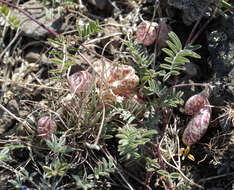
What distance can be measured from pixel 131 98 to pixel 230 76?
0.74m

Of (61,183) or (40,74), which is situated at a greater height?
(40,74)

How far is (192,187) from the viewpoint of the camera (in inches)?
75.8

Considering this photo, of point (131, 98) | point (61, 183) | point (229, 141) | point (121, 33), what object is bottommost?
point (61, 183)

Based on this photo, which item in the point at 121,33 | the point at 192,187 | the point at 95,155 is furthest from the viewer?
the point at 121,33

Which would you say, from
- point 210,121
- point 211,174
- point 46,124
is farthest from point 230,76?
point 46,124

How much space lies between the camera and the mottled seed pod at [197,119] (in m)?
1.98

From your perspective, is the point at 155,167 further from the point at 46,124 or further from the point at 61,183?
the point at 46,124

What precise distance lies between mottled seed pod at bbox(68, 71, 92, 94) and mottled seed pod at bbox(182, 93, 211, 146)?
0.74 meters

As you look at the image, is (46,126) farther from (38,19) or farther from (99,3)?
(99,3)

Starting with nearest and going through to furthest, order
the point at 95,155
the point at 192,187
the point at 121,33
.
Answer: the point at 192,187 < the point at 95,155 < the point at 121,33

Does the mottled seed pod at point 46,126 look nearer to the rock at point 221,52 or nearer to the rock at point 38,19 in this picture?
the rock at point 38,19

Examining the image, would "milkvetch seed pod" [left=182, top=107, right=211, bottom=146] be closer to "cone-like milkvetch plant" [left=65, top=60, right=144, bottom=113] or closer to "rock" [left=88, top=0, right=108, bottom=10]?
"cone-like milkvetch plant" [left=65, top=60, right=144, bottom=113]

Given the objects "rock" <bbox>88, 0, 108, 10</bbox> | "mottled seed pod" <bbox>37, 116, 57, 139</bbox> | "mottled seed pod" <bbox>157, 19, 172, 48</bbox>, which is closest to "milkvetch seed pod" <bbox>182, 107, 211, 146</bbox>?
"mottled seed pod" <bbox>157, 19, 172, 48</bbox>

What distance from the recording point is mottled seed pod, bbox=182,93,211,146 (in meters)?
1.98
